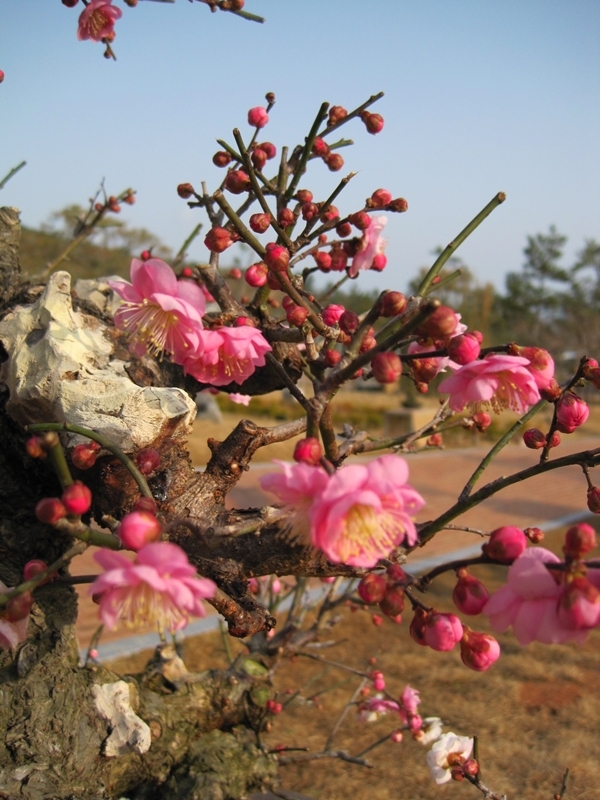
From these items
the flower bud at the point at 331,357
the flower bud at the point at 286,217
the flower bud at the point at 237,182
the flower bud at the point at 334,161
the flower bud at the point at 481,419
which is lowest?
the flower bud at the point at 481,419

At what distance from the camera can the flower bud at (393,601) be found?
81 cm

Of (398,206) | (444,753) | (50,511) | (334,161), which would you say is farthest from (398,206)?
(444,753)

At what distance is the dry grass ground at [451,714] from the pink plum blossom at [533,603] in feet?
6.90

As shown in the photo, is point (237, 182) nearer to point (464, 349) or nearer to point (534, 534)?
point (464, 349)

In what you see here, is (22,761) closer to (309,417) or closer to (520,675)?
(309,417)

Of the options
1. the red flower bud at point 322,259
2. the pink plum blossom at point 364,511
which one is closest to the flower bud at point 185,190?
the red flower bud at point 322,259

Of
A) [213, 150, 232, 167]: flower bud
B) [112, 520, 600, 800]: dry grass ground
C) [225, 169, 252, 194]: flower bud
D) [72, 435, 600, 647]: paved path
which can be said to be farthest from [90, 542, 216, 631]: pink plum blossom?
[72, 435, 600, 647]: paved path

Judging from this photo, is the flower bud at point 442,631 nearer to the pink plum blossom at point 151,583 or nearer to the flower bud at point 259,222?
the pink plum blossom at point 151,583

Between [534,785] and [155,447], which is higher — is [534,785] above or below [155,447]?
below

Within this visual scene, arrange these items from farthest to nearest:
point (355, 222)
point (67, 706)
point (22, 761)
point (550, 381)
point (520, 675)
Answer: point (520, 675), point (67, 706), point (22, 761), point (355, 222), point (550, 381)

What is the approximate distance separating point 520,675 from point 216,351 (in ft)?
11.5

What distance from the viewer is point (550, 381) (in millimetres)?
1009

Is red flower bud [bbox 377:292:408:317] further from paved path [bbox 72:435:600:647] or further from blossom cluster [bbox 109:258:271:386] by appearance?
paved path [bbox 72:435:600:647]

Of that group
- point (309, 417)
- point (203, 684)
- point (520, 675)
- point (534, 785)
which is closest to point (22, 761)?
point (203, 684)
